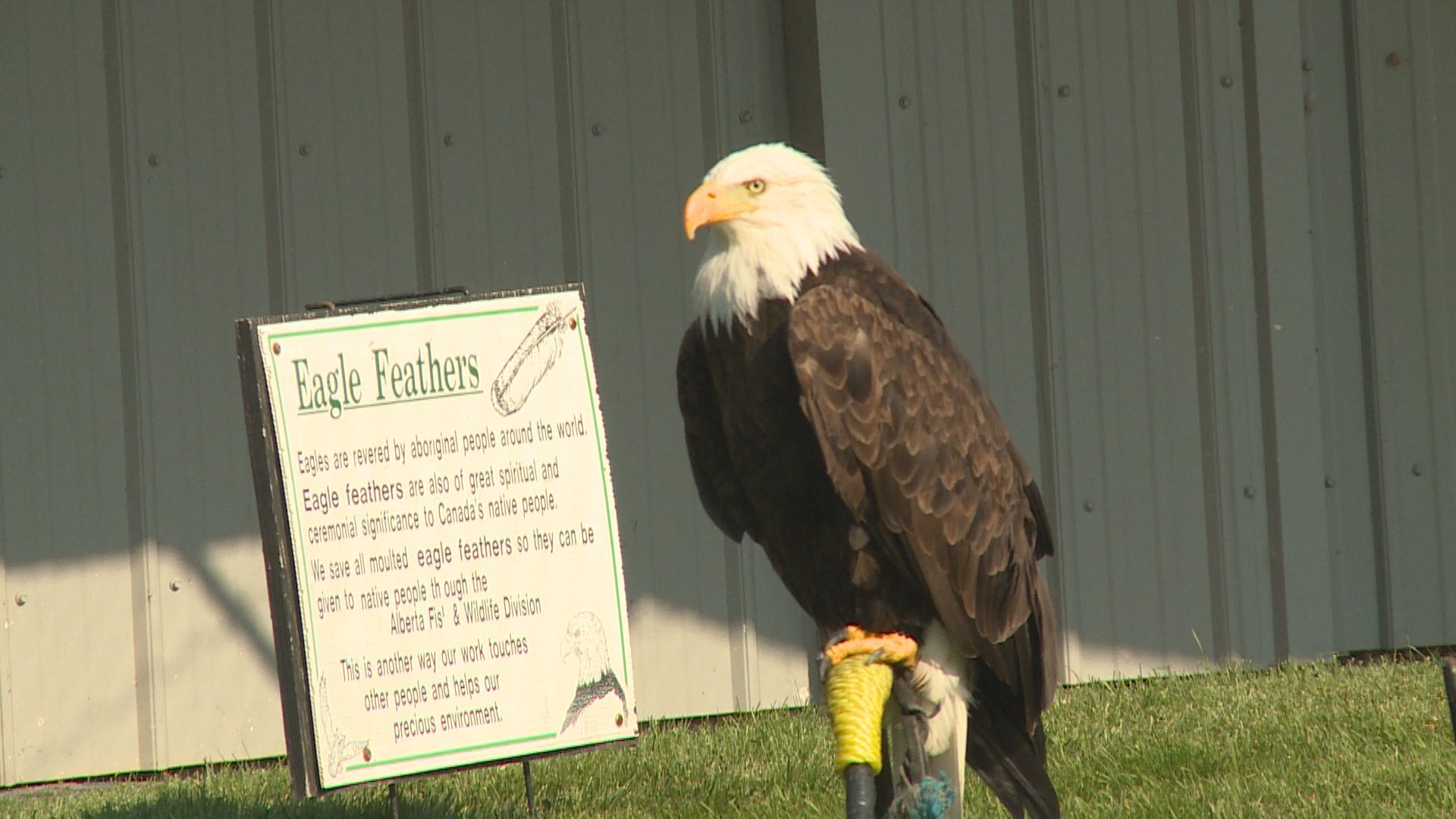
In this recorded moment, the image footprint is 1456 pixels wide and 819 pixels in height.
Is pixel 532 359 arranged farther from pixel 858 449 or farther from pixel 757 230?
pixel 858 449

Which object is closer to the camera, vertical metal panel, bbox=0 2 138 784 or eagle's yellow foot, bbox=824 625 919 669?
eagle's yellow foot, bbox=824 625 919 669

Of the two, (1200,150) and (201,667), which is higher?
(1200,150)

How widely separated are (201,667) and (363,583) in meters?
2.29

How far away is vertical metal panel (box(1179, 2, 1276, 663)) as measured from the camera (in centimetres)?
729

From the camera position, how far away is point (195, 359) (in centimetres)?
625

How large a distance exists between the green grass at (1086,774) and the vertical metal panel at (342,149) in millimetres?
1963

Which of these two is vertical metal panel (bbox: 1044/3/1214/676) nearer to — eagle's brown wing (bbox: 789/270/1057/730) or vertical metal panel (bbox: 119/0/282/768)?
eagle's brown wing (bbox: 789/270/1057/730)

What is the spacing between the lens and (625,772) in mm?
5477

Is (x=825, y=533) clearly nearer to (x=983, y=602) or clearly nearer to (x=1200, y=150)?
(x=983, y=602)

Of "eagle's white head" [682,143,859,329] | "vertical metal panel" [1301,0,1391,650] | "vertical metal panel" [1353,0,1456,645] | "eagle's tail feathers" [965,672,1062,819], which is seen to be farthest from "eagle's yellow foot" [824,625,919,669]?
"vertical metal panel" [1353,0,1456,645]

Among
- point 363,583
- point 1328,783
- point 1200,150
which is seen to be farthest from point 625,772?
point 1200,150

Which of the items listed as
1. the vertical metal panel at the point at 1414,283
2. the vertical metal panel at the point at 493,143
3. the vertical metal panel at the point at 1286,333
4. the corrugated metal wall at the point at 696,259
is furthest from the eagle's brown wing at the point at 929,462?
the vertical metal panel at the point at 1414,283

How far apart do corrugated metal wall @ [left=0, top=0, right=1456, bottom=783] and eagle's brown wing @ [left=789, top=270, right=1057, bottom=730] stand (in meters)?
2.76

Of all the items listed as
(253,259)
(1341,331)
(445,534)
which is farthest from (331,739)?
(1341,331)
